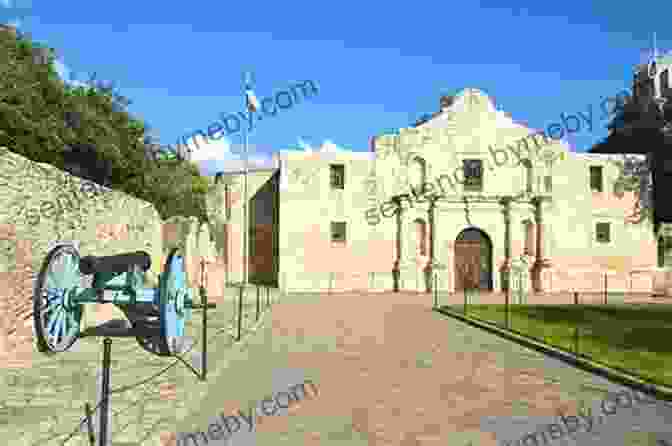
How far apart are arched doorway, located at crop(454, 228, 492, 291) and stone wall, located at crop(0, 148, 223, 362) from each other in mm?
18902

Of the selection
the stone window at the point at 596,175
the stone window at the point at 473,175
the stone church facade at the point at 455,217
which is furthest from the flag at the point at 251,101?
the stone window at the point at 596,175

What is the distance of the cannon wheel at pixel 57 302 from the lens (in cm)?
568

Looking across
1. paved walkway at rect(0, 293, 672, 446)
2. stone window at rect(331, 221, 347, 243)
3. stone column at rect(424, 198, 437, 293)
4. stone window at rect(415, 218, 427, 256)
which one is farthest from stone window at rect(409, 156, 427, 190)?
paved walkway at rect(0, 293, 672, 446)

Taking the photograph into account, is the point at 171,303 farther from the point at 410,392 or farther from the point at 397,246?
the point at 397,246

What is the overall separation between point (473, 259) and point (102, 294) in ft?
80.1

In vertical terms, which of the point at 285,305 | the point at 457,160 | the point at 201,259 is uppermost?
the point at 457,160

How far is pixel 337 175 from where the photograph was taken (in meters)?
29.0

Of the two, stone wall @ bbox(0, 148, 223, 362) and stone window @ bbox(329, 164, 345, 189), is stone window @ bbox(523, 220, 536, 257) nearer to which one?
stone window @ bbox(329, 164, 345, 189)

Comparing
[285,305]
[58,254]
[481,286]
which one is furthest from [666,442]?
[481,286]

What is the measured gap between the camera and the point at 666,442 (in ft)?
17.1

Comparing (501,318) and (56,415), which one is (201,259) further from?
(56,415)

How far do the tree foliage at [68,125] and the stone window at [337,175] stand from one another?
404 inches

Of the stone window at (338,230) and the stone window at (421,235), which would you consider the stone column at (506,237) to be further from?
the stone window at (338,230)

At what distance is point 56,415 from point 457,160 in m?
26.0
